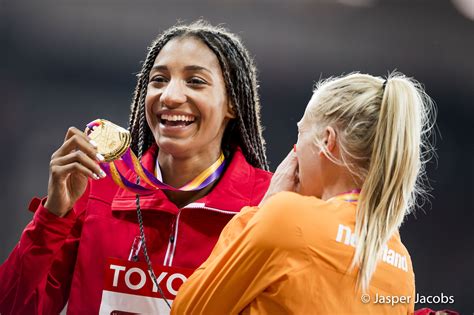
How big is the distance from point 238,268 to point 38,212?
0.47 metres

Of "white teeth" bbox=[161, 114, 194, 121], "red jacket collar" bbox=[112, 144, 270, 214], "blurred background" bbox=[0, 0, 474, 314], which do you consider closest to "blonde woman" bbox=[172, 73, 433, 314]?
"red jacket collar" bbox=[112, 144, 270, 214]

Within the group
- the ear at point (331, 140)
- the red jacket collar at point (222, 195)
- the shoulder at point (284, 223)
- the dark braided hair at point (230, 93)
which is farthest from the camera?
the dark braided hair at point (230, 93)

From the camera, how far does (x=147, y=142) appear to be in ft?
5.64

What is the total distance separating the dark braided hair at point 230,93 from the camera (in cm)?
164

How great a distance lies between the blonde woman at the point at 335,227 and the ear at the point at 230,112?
0.39 m

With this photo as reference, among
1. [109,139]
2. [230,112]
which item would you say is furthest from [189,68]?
[109,139]

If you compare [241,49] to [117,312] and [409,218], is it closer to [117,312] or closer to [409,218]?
[117,312]

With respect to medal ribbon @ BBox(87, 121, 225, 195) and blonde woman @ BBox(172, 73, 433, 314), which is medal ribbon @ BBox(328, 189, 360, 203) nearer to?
blonde woman @ BBox(172, 73, 433, 314)

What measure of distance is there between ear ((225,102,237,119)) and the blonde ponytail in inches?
16.3

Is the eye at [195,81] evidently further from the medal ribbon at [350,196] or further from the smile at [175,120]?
the medal ribbon at [350,196]

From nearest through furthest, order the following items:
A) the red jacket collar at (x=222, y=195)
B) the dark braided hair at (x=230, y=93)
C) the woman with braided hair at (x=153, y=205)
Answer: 1. the woman with braided hair at (x=153, y=205)
2. the red jacket collar at (x=222, y=195)
3. the dark braided hair at (x=230, y=93)

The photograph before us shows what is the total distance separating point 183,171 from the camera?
5.29ft

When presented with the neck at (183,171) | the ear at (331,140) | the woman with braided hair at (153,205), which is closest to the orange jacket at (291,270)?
the ear at (331,140)

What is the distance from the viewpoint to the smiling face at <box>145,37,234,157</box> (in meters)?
1.54
